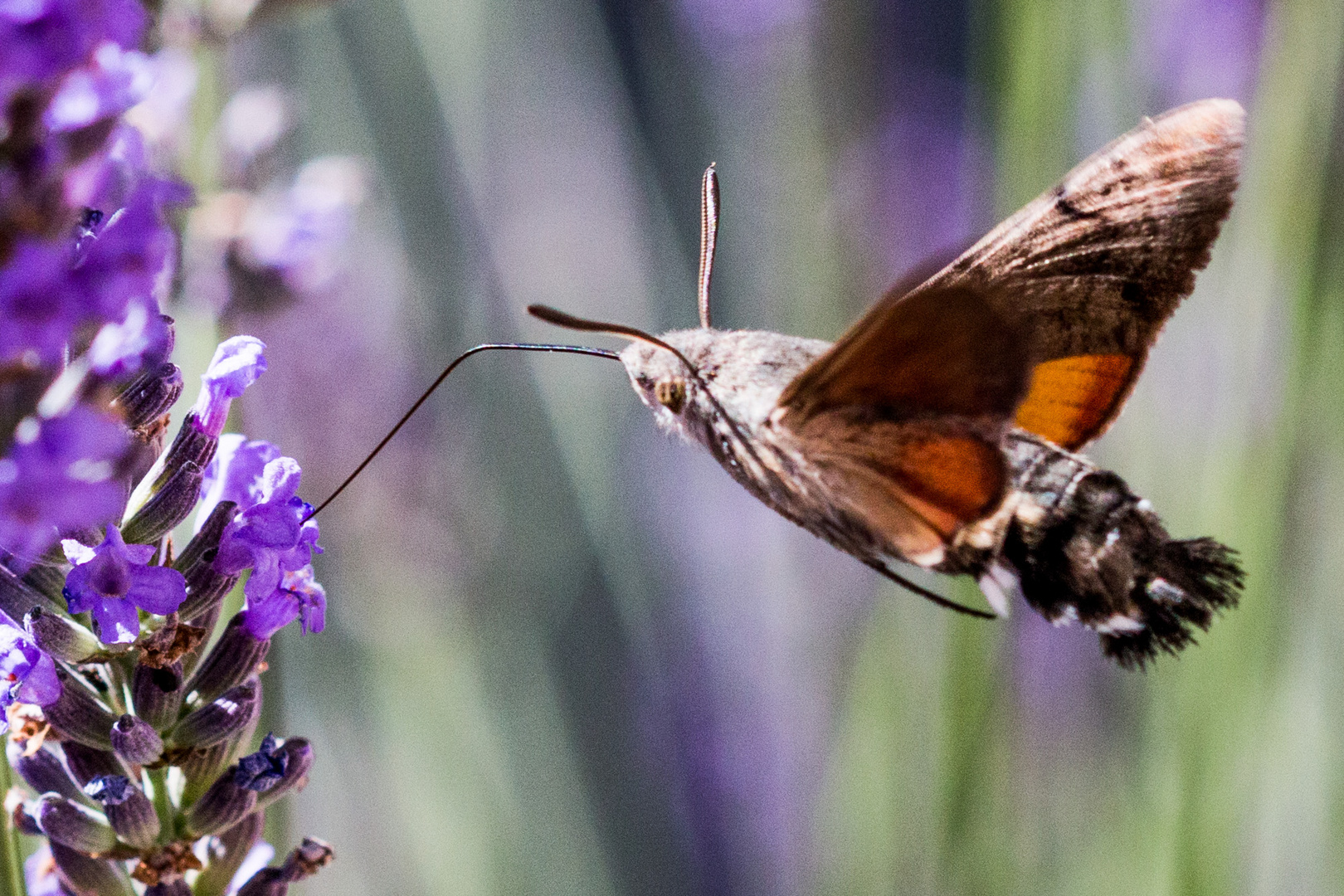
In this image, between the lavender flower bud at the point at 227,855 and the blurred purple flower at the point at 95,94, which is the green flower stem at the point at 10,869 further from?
the blurred purple flower at the point at 95,94

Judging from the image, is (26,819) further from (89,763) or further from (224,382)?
(224,382)

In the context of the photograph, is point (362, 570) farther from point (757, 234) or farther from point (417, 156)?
point (757, 234)

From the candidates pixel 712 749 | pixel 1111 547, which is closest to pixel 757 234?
pixel 712 749

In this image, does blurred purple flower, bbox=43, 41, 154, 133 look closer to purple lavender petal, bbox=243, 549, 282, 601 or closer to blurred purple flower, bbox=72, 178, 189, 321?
blurred purple flower, bbox=72, 178, 189, 321

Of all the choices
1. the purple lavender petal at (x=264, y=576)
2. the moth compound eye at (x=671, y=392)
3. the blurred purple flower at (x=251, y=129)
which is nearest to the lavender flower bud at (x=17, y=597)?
the purple lavender petal at (x=264, y=576)

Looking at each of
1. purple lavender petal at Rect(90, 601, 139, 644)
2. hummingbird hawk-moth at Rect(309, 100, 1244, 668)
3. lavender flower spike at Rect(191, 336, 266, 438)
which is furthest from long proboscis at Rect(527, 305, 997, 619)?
purple lavender petal at Rect(90, 601, 139, 644)
